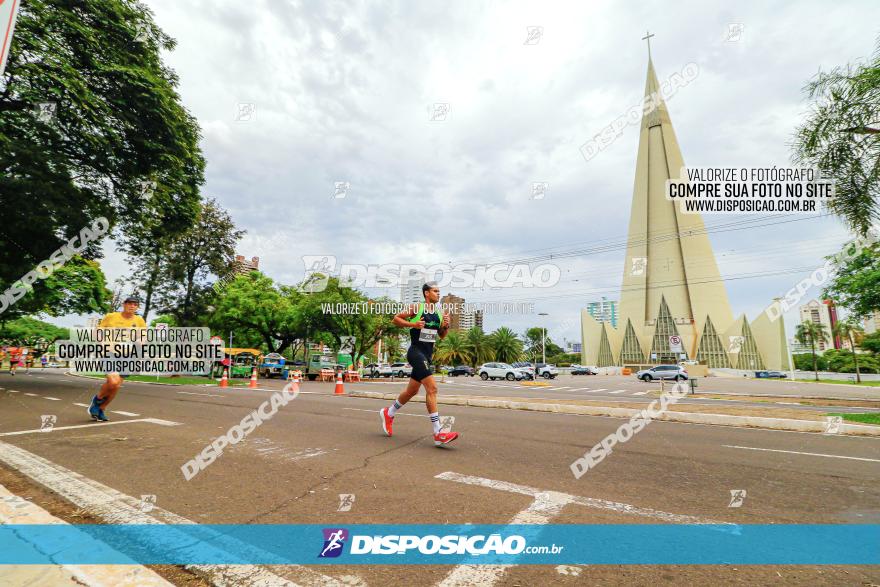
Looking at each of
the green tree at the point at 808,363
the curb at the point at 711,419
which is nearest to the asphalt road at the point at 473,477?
the curb at the point at 711,419

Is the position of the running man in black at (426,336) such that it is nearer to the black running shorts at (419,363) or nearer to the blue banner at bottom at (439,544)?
the black running shorts at (419,363)

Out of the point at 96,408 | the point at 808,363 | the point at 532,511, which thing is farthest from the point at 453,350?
the point at 808,363

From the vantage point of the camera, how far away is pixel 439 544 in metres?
2.61

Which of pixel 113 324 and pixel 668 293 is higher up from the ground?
pixel 668 293

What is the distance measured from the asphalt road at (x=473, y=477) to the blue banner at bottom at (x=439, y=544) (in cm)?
13

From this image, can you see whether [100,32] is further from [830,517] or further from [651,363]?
[651,363]

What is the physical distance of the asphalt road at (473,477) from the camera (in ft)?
7.65

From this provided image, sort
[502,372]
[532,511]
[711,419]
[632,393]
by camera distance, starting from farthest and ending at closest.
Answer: [502,372] → [632,393] → [711,419] → [532,511]

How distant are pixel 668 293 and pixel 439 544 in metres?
87.9

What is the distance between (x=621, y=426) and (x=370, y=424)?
4956mm

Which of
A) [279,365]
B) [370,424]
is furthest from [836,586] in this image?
[279,365]

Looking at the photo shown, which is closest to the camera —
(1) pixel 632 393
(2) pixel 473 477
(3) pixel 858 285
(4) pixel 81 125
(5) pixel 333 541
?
(5) pixel 333 541

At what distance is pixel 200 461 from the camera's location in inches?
181

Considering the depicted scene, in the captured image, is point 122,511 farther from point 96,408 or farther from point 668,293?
point 668,293
